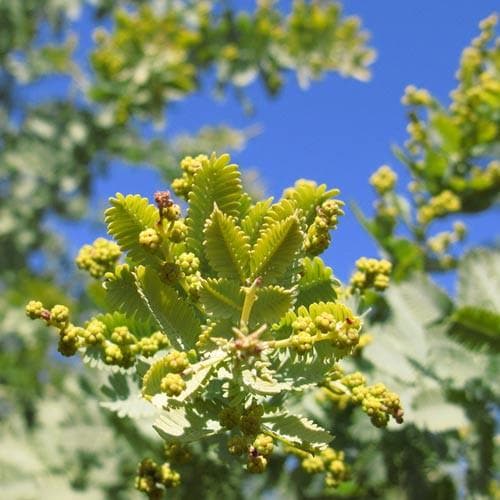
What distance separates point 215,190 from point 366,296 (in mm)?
692

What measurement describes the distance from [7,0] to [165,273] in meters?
5.36

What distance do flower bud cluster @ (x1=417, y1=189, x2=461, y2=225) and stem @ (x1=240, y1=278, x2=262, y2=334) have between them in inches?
72.9

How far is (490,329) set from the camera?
6.17ft

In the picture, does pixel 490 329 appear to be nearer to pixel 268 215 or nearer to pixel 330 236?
pixel 330 236

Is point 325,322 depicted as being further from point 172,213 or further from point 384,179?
point 384,179

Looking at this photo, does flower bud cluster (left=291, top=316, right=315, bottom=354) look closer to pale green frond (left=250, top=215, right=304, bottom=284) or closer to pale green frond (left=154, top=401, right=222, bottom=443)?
pale green frond (left=250, top=215, right=304, bottom=284)

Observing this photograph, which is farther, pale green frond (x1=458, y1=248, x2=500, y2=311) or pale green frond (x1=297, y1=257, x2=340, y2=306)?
pale green frond (x1=458, y1=248, x2=500, y2=311)

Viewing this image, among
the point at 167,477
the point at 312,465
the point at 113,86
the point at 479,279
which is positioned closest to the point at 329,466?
the point at 312,465

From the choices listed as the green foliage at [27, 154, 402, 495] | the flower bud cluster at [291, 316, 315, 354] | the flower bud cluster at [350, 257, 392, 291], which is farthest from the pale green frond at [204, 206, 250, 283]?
the flower bud cluster at [350, 257, 392, 291]

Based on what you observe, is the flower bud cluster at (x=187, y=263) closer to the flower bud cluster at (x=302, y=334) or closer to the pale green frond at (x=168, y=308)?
the pale green frond at (x=168, y=308)

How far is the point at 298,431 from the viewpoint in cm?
107

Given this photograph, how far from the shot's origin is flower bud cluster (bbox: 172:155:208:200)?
1.21 metres

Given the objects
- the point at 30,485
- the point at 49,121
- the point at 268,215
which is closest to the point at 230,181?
the point at 268,215

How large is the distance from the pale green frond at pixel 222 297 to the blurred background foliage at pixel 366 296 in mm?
394
